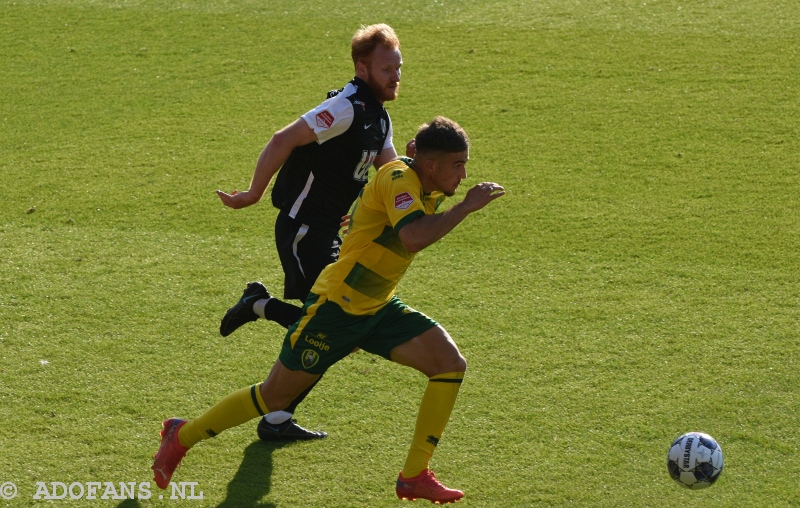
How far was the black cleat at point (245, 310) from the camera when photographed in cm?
544

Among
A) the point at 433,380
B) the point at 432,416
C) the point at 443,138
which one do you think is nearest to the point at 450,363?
the point at 433,380

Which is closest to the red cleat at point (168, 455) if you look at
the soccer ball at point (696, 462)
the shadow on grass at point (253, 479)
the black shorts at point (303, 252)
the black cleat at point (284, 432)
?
the shadow on grass at point (253, 479)

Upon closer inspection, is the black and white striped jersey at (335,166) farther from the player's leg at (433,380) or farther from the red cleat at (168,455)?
the red cleat at (168,455)

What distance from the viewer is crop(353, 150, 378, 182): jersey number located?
5.23 metres

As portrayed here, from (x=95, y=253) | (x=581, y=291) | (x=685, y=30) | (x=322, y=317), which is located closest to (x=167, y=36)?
(x=95, y=253)

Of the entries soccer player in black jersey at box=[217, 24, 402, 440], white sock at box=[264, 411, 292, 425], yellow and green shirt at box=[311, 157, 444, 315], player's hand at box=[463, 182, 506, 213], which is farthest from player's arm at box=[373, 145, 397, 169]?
white sock at box=[264, 411, 292, 425]

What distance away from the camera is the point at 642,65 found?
1026 cm

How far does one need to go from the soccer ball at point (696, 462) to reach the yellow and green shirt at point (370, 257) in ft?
5.11

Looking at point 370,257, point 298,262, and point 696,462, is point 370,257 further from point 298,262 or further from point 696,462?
point 696,462

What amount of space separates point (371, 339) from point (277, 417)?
32.3 inches

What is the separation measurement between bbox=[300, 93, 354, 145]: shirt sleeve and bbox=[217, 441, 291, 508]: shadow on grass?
1635mm

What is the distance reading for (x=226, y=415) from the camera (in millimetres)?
4641

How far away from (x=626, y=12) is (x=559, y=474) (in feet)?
26.7

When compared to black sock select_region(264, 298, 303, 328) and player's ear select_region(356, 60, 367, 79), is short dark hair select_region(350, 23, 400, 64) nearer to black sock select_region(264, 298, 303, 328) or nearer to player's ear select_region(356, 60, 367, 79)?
player's ear select_region(356, 60, 367, 79)
